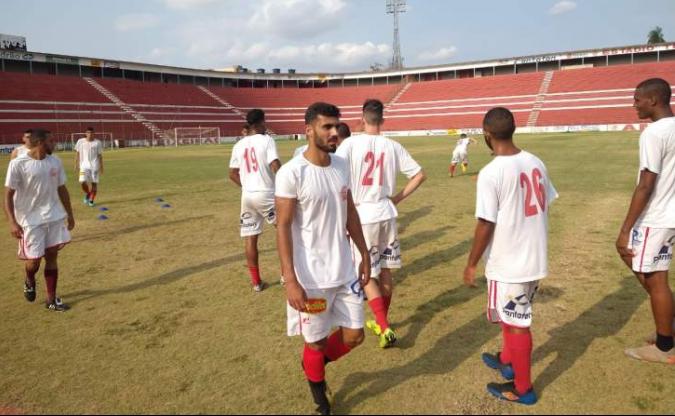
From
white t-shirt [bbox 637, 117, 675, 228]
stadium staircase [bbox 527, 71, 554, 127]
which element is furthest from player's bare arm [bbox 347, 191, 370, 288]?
stadium staircase [bbox 527, 71, 554, 127]

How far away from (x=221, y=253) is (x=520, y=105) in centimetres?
6141

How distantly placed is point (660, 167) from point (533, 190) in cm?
123

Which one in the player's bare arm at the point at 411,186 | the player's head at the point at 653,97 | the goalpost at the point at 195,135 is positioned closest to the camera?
the player's head at the point at 653,97

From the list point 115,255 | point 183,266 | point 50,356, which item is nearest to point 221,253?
point 183,266

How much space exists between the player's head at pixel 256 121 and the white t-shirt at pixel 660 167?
4196 mm

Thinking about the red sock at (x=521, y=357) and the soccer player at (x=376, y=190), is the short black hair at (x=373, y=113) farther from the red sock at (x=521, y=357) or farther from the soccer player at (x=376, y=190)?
the red sock at (x=521, y=357)

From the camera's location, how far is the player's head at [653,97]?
12.3ft

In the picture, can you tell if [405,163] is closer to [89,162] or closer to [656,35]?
[89,162]

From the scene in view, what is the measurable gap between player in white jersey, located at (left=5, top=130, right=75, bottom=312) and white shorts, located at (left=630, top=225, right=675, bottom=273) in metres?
5.95

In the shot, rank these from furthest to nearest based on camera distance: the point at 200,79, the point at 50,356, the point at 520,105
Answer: the point at 200,79
the point at 520,105
the point at 50,356

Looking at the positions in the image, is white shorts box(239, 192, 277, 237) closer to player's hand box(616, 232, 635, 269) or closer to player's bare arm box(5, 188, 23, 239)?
player's bare arm box(5, 188, 23, 239)

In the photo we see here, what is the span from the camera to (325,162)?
3260 mm

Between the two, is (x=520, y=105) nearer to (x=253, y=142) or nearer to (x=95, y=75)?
(x=95, y=75)

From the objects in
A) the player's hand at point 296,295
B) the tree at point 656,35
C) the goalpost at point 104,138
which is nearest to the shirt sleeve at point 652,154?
the player's hand at point 296,295
